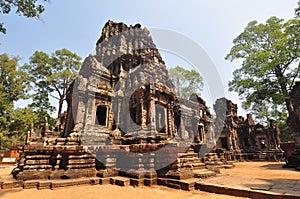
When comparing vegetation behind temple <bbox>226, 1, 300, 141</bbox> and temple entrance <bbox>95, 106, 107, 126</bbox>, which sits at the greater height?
vegetation behind temple <bbox>226, 1, 300, 141</bbox>

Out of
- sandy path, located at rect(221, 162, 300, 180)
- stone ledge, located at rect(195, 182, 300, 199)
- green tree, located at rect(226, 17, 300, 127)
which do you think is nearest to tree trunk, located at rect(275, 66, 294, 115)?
green tree, located at rect(226, 17, 300, 127)

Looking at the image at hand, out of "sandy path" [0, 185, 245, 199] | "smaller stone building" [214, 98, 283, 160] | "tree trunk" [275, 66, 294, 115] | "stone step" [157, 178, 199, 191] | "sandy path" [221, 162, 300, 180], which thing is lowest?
"sandy path" [221, 162, 300, 180]

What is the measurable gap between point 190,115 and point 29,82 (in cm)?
2209

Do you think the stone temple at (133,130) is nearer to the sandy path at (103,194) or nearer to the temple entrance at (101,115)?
the temple entrance at (101,115)

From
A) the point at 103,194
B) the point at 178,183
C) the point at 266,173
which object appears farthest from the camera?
the point at 266,173

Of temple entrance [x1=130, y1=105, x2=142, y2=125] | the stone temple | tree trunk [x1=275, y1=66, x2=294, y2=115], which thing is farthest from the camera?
tree trunk [x1=275, y1=66, x2=294, y2=115]

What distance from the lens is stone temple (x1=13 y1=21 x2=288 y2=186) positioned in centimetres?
695

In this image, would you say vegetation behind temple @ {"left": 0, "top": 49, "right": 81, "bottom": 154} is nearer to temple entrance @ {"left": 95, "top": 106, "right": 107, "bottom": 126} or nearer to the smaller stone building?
temple entrance @ {"left": 95, "top": 106, "right": 107, "bottom": 126}

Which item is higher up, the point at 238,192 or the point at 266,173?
the point at 238,192

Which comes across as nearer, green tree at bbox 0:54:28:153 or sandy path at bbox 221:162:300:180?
sandy path at bbox 221:162:300:180

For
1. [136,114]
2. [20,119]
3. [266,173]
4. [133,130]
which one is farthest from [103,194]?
[20,119]

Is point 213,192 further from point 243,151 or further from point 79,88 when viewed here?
point 243,151

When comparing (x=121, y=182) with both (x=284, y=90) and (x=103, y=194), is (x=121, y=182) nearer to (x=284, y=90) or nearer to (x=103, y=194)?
(x=103, y=194)

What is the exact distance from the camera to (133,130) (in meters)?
10.5
